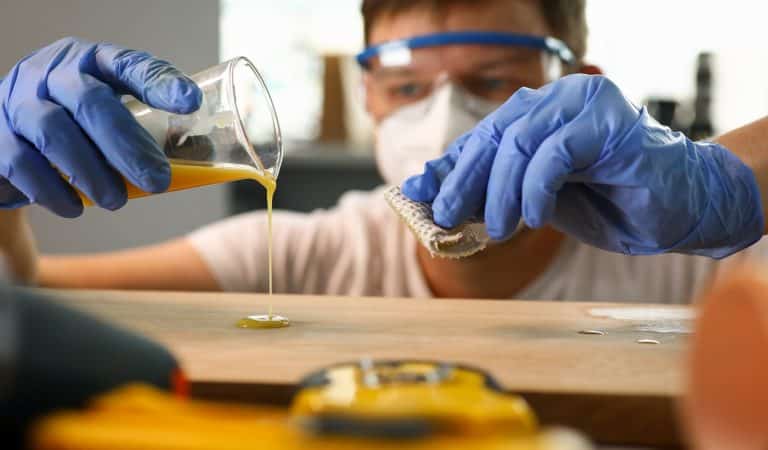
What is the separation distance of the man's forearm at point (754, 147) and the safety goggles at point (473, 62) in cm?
41

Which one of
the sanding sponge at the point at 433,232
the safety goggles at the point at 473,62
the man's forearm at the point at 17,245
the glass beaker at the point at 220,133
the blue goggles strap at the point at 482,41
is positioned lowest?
the man's forearm at the point at 17,245

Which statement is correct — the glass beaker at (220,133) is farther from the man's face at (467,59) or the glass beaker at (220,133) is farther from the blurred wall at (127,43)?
the blurred wall at (127,43)

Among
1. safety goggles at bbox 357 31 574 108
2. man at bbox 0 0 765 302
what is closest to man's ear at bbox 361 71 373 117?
man at bbox 0 0 765 302

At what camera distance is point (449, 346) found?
2.83 feet

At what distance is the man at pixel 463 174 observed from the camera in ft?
3.20

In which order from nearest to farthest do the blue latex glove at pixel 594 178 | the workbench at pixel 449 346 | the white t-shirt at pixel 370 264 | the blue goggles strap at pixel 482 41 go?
the workbench at pixel 449 346
the blue latex glove at pixel 594 178
the blue goggles strap at pixel 482 41
the white t-shirt at pixel 370 264

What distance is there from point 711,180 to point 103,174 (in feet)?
2.43

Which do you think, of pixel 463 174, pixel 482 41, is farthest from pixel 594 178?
pixel 482 41

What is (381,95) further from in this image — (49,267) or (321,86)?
(321,86)

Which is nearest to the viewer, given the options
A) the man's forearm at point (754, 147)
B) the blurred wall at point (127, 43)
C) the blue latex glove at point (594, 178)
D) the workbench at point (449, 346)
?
the workbench at point (449, 346)

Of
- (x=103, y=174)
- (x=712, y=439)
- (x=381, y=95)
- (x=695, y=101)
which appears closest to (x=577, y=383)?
(x=712, y=439)

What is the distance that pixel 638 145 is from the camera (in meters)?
0.97

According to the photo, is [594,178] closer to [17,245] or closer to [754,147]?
[754,147]

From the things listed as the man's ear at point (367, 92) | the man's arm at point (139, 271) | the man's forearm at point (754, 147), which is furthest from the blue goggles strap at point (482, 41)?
the man's arm at point (139, 271)
